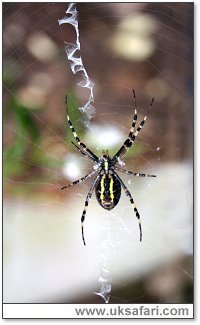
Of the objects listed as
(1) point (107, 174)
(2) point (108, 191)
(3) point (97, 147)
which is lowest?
(2) point (108, 191)

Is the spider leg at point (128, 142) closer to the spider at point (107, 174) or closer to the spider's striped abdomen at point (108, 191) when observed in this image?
the spider at point (107, 174)

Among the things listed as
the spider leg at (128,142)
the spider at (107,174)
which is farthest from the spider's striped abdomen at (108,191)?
the spider leg at (128,142)

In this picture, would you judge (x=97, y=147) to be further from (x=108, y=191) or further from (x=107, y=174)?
(x=108, y=191)

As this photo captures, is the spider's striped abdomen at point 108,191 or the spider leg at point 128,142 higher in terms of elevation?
the spider leg at point 128,142

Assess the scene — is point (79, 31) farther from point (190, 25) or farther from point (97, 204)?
point (97, 204)

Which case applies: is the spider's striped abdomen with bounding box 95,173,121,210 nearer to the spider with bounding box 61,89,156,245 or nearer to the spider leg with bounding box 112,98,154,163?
the spider with bounding box 61,89,156,245

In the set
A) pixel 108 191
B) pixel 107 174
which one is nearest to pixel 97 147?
pixel 107 174
